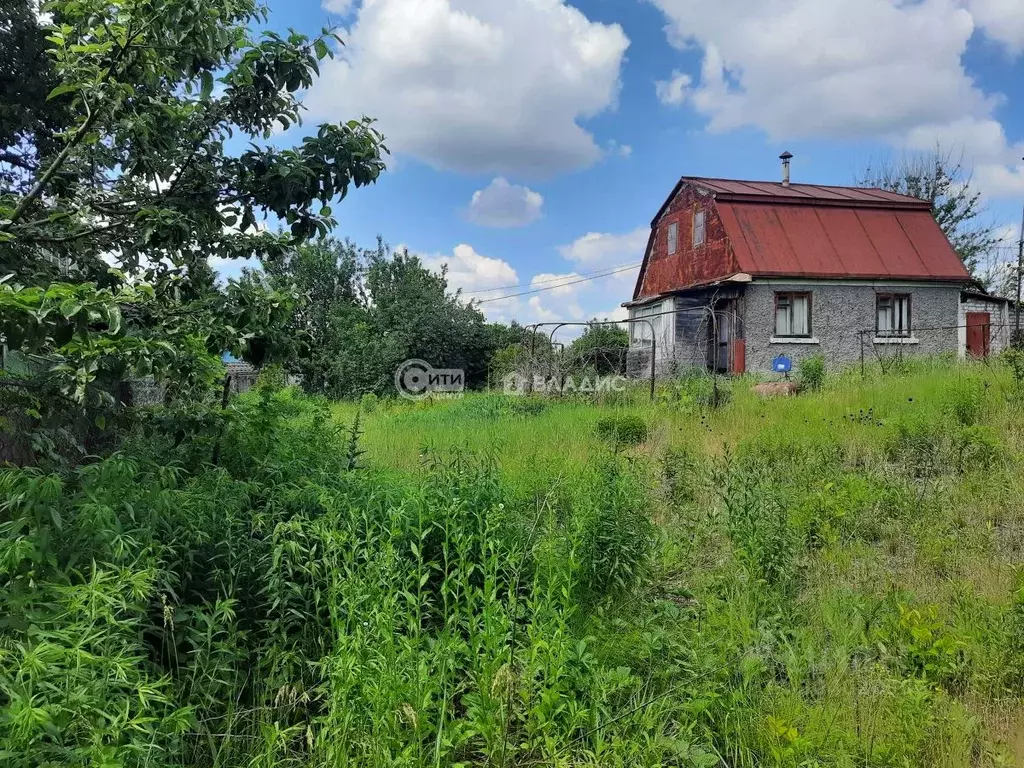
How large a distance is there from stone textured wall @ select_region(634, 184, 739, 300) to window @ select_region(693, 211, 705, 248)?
16cm

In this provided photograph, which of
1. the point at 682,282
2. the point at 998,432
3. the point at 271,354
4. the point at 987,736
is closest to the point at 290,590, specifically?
the point at 271,354

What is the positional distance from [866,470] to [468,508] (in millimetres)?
4182

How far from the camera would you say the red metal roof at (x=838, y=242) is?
1644 cm

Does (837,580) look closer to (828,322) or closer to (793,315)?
(793,315)

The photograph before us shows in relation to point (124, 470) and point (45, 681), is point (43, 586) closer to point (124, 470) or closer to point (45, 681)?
point (45, 681)

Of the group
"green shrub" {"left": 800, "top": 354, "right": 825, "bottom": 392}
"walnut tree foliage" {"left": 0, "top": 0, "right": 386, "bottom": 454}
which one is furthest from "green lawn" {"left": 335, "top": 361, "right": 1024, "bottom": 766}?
"green shrub" {"left": 800, "top": 354, "right": 825, "bottom": 392}

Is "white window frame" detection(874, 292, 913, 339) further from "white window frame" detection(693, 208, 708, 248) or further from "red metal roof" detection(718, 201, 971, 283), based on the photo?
"white window frame" detection(693, 208, 708, 248)

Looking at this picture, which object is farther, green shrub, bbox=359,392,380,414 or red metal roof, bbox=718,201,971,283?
red metal roof, bbox=718,201,971,283

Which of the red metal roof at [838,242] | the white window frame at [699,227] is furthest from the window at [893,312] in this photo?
the white window frame at [699,227]

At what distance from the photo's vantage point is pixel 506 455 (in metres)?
6.69

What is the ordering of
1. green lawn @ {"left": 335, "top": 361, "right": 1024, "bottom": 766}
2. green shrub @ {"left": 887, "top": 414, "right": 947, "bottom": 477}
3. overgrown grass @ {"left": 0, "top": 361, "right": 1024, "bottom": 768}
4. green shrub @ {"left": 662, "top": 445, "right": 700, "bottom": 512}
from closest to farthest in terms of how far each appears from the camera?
1. overgrown grass @ {"left": 0, "top": 361, "right": 1024, "bottom": 768}
2. green lawn @ {"left": 335, "top": 361, "right": 1024, "bottom": 766}
3. green shrub @ {"left": 662, "top": 445, "right": 700, "bottom": 512}
4. green shrub @ {"left": 887, "top": 414, "right": 947, "bottom": 477}

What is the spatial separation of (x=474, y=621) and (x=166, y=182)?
295 cm

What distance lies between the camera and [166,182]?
3430 millimetres

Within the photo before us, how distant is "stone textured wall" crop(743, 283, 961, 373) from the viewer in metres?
16.4
